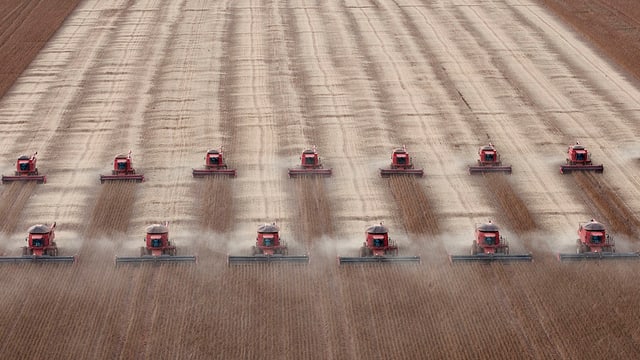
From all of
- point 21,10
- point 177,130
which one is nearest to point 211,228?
point 177,130

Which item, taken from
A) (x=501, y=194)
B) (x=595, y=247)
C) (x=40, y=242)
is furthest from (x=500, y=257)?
(x=40, y=242)

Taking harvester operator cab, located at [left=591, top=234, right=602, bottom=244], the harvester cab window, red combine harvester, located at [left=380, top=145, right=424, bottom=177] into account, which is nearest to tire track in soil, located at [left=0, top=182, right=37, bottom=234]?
the harvester cab window

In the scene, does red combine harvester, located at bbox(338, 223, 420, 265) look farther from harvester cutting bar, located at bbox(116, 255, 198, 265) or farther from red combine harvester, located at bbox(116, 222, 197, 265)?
red combine harvester, located at bbox(116, 222, 197, 265)

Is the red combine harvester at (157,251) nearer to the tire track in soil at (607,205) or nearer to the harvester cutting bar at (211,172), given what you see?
the harvester cutting bar at (211,172)

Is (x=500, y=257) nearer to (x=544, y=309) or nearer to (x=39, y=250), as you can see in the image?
(x=544, y=309)

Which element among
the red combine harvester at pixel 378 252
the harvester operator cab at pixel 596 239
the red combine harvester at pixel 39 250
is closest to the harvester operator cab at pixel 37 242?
the red combine harvester at pixel 39 250

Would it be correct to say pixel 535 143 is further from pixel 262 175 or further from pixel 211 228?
pixel 211 228
